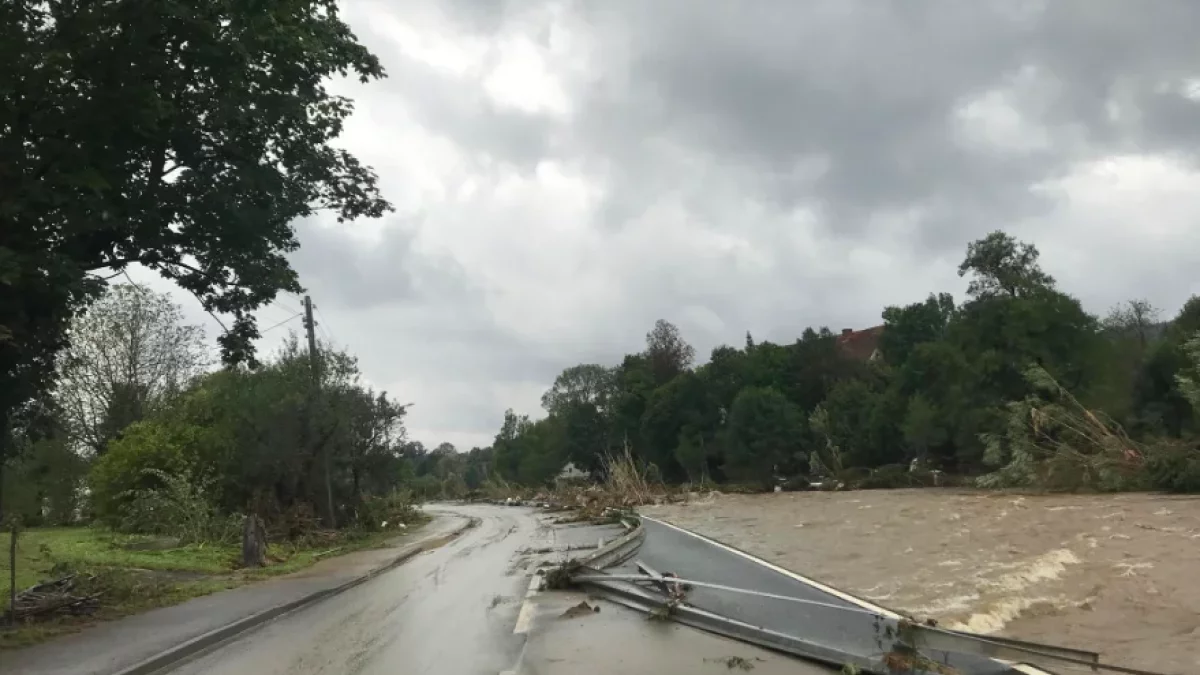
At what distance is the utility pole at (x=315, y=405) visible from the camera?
30.6 m

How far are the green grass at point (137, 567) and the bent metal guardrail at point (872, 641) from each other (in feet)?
25.3

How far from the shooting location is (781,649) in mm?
9070

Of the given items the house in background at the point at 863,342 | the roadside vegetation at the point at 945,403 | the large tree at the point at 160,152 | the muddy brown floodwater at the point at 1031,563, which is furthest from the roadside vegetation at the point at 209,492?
the house in background at the point at 863,342

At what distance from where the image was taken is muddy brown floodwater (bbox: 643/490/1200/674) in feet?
32.1

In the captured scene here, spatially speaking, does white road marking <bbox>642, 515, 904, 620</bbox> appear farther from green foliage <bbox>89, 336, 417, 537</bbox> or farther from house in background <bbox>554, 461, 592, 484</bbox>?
house in background <bbox>554, 461, 592, 484</bbox>

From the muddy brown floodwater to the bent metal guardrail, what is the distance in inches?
37.2

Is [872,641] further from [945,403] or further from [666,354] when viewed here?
[666,354]

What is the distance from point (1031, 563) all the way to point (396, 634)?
34.3 feet

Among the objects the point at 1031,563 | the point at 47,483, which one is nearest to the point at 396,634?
the point at 1031,563

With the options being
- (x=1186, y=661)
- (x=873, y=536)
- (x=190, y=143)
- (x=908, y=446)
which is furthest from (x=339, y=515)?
(x=908, y=446)

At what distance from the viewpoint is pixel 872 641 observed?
8883 mm

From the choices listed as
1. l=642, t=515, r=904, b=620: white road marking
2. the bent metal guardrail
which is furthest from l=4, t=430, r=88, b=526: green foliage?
l=642, t=515, r=904, b=620: white road marking

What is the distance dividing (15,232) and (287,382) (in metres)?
20.3

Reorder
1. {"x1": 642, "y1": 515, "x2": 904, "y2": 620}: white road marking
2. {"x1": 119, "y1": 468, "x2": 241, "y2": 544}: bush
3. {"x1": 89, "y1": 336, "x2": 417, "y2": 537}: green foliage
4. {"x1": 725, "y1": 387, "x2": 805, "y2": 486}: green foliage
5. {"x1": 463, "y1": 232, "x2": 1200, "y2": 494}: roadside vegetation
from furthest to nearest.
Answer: {"x1": 725, "y1": 387, "x2": 805, "y2": 486}: green foliage
{"x1": 463, "y1": 232, "x2": 1200, "y2": 494}: roadside vegetation
{"x1": 89, "y1": 336, "x2": 417, "y2": 537}: green foliage
{"x1": 119, "y1": 468, "x2": 241, "y2": 544}: bush
{"x1": 642, "y1": 515, "x2": 904, "y2": 620}: white road marking
